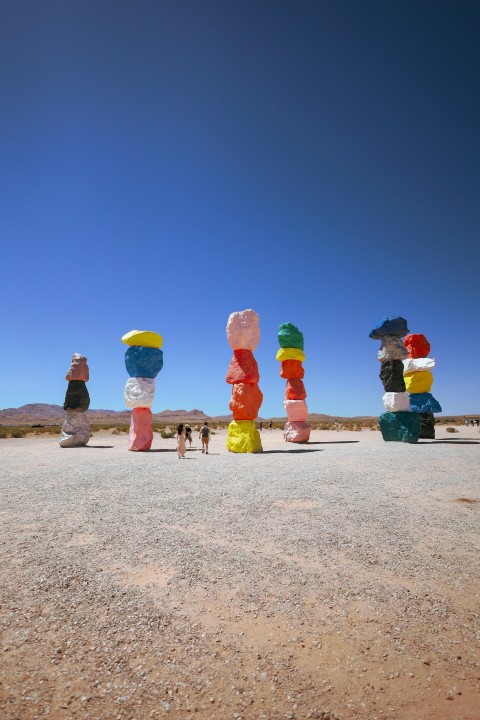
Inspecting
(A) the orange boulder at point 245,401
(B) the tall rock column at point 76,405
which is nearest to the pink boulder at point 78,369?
(B) the tall rock column at point 76,405

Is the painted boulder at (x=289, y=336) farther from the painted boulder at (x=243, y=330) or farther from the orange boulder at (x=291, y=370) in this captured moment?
the painted boulder at (x=243, y=330)

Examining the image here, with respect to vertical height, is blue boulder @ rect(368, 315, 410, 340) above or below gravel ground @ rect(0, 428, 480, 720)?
above

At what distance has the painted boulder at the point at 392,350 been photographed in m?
18.2

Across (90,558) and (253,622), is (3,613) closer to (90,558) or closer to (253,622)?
(90,558)

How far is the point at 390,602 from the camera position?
150 inches

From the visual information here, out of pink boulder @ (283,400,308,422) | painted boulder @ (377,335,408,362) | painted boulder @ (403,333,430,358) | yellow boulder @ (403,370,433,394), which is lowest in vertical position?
pink boulder @ (283,400,308,422)

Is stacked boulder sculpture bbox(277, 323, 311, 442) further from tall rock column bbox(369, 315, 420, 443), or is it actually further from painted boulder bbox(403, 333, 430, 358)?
painted boulder bbox(403, 333, 430, 358)

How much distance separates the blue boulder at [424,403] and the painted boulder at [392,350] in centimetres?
373

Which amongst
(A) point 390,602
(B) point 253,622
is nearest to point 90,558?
(B) point 253,622

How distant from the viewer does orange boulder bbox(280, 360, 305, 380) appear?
68.5ft

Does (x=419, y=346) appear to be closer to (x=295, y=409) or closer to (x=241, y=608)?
(x=295, y=409)

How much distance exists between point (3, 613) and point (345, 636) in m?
3.25

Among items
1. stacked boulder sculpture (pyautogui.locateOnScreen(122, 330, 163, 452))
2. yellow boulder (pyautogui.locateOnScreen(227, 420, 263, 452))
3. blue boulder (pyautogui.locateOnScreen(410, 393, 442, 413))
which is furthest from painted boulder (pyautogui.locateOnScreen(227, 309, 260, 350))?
blue boulder (pyautogui.locateOnScreen(410, 393, 442, 413))

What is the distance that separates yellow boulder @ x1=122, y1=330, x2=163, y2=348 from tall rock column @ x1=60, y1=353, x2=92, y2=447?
239 inches
